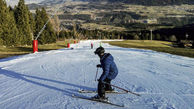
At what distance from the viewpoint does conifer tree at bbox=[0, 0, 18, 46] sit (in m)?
33.3

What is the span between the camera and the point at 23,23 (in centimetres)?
4072

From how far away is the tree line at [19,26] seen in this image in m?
33.8

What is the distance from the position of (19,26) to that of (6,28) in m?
6.75

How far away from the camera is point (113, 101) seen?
5.92 metres

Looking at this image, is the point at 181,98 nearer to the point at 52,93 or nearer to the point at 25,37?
the point at 52,93

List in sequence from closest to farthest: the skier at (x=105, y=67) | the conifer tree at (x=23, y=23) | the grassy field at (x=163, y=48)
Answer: the skier at (x=105, y=67) → the grassy field at (x=163, y=48) → the conifer tree at (x=23, y=23)

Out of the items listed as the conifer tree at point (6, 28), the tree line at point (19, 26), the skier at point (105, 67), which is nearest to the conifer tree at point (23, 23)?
the tree line at point (19, 26)

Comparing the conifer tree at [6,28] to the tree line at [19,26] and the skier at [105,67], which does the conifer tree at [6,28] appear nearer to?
the tree line at [19,26]

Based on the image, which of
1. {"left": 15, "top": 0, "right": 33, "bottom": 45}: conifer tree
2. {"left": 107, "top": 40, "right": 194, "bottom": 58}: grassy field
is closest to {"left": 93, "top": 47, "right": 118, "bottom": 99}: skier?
{"left": 107, "top": 40, "right": 194, "bottom": 58}: grassy field

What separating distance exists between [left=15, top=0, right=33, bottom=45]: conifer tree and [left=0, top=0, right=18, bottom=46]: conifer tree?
3.44m

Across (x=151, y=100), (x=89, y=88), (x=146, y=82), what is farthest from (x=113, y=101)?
(x=146, y=82)

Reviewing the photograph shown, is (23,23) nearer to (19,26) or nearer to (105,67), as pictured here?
(19,26)

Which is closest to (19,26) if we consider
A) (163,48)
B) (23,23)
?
(23,23)

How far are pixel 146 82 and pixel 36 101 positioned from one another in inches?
195
